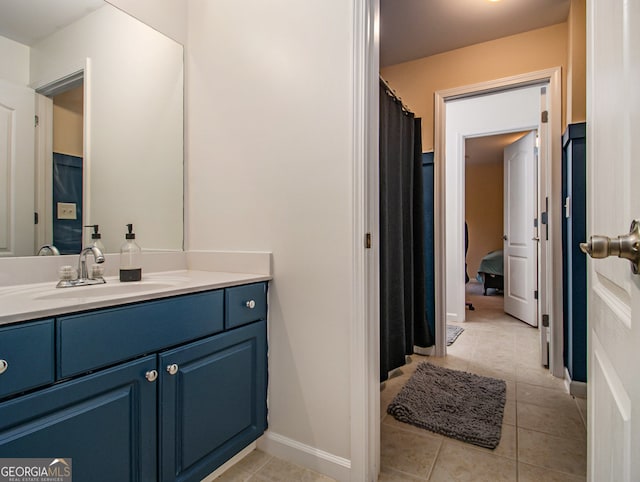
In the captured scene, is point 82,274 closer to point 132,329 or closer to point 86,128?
point 132,329

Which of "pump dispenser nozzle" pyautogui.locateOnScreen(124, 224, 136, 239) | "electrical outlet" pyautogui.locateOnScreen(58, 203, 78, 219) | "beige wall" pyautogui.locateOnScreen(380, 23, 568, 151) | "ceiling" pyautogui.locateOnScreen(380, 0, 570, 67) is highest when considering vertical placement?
"ceiling" pyautogui.locateOnScreen(380, 0, 570, 67)

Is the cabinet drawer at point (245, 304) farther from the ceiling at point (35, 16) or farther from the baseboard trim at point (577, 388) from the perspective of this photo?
the baseboard trim at point (577, 388)

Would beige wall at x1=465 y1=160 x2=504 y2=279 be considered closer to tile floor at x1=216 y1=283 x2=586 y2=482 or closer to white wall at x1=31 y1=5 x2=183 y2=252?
tile floor at x1=216 y1=283 x2=586 y2=482

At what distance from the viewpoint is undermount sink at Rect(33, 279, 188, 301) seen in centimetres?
112

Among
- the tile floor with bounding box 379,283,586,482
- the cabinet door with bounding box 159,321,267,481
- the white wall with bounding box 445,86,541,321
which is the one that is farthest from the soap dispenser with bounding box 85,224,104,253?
the white wall with bounding box 445,86,541,321

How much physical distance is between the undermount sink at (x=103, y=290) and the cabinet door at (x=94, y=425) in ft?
0.88

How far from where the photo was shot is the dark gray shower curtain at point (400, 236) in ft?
6.82

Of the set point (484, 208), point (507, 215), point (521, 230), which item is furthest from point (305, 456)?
point (484, 208)

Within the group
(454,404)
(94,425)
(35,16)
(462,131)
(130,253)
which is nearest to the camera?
(94,425)

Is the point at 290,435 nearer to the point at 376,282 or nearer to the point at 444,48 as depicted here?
the point at 376,282

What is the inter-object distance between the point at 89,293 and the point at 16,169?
1.87ft

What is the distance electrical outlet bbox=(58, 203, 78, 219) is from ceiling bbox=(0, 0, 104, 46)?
24.6 inches

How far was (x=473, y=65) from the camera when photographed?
2707 mm

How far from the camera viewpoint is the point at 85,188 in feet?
4.98
